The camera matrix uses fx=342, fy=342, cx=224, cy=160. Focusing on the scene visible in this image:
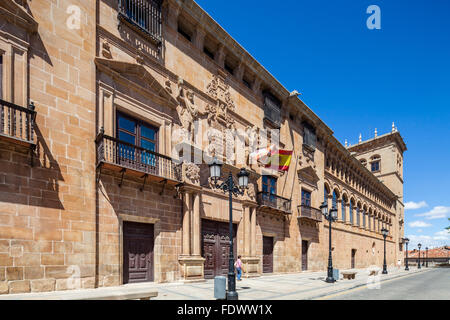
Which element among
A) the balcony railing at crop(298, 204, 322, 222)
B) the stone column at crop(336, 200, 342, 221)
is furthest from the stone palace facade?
the stone column at crop(336, 200, 342, 221)

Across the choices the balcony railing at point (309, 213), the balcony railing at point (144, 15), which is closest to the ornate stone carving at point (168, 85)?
the balcony railing at point (144, 15)

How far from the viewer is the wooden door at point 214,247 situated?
55.9 feet

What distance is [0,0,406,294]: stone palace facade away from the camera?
33.1 ft

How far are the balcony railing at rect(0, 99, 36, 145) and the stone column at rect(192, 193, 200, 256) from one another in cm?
782

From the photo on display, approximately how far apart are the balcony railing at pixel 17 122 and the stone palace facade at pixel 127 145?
0.12 feet

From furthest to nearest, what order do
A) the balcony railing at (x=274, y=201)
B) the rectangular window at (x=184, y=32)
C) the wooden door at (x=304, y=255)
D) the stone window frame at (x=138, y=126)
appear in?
the wooden door at (x=304, y=255)
the balcony railing at (x=274, y=201)
the rectangular window at (x=184, y=32)
the stone window frame at (x=138, y=126)

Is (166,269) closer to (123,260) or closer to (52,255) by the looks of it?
(123,260)

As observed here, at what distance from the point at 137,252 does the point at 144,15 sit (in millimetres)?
→ 9982

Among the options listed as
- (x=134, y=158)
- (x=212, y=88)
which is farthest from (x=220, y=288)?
(x=212, y=88)

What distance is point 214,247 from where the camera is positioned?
1762 cm

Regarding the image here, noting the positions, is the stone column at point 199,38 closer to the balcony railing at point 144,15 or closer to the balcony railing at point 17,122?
the balcony railing at point 144,15

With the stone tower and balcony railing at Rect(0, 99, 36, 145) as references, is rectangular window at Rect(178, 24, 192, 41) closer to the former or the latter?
balcony railing at Rect(0, 99, 36, 145)

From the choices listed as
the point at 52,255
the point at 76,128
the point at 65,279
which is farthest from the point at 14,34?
the point at 65,279

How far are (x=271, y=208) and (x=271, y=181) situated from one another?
91.7 inches
